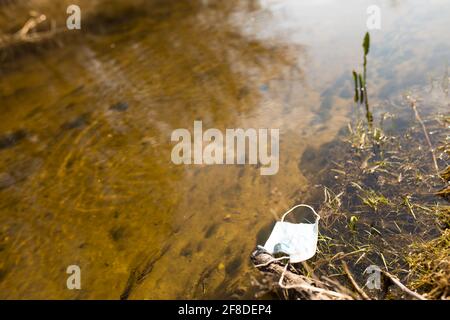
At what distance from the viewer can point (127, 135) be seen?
165 inches

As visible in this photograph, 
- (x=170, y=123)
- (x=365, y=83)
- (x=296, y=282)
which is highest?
(x=365, y=83)

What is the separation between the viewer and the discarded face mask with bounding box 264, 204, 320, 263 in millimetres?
2438

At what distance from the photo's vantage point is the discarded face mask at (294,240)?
8.00ft

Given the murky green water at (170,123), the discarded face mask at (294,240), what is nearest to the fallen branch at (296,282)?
the discarded face mask at (294,240)

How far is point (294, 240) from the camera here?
2.58m

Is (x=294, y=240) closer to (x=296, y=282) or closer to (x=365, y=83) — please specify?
(x=296, y=282)

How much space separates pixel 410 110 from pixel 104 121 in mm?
3272

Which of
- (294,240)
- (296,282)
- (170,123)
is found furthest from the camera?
(170,123)

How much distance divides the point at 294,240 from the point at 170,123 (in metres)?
2.24

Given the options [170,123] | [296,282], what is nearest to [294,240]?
[296,282]

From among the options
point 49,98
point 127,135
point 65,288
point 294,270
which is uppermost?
point 49,98

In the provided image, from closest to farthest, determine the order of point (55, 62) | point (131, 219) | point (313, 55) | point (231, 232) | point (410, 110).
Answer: point (231, 232), point (131, 219), point (410, 110), point (313, 55), point (55, 62)
